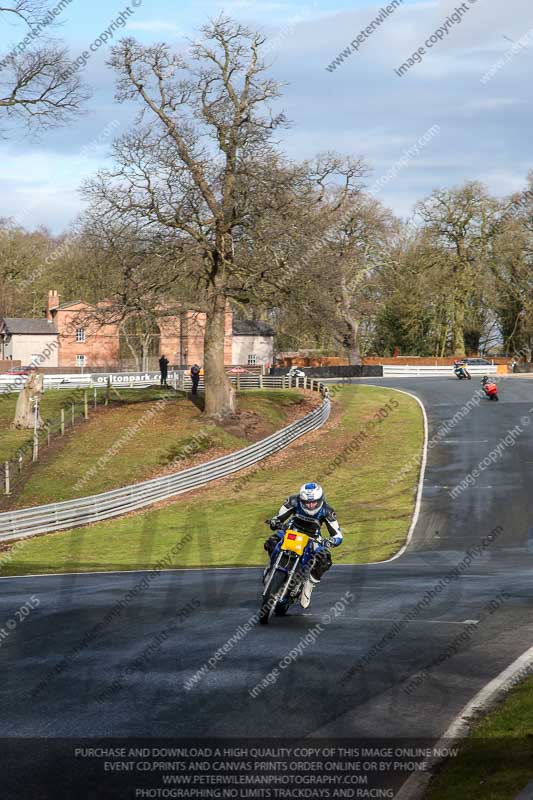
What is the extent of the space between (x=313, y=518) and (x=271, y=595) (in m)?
1.20

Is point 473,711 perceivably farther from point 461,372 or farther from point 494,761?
point 461,372

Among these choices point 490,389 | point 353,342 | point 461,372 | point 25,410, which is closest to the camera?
point 25,410

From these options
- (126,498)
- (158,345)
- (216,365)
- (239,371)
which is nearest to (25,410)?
(216,365)

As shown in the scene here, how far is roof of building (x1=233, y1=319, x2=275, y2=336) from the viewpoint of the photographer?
103 meters

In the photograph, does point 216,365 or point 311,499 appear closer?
point 311,499

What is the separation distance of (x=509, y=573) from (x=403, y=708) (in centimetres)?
1093

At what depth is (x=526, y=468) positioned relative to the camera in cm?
3556

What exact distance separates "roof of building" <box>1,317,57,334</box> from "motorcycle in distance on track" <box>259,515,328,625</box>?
3445 inches

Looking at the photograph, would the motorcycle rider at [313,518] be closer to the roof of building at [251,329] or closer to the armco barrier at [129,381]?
the armco barrier at [129,381]

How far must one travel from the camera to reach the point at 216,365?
4644cm

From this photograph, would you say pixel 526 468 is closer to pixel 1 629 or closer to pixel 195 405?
pixel 195 405

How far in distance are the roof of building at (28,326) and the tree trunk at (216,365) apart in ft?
174

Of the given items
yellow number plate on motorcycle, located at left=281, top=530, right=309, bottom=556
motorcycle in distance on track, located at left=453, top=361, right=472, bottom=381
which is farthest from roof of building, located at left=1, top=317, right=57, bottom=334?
yellow number plate on motorcycle, located at left=281, top=530, right=309, bottom=556

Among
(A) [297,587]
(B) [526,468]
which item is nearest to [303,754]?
(A) [297,587]
